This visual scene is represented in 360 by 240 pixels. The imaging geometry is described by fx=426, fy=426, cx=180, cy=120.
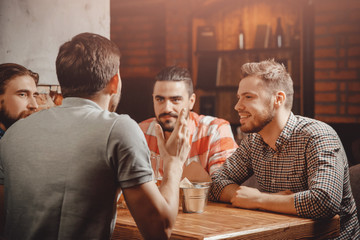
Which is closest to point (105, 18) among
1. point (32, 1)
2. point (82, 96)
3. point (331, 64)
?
point (32, 1)

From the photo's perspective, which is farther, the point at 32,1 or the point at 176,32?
the point at 176,32

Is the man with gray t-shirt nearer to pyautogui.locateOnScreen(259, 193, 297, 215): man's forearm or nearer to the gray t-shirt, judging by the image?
the gray t-shirt

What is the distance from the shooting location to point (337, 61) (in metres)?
4.09

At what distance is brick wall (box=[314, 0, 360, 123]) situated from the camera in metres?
4.02

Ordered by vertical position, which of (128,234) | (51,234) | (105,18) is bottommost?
(128,234)

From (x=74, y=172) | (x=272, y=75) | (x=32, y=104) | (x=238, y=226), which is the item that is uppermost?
(x=272, y=75)

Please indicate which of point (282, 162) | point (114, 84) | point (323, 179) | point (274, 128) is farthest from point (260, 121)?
point (114, 84)

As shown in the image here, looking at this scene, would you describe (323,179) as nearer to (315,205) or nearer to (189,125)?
(315,205)

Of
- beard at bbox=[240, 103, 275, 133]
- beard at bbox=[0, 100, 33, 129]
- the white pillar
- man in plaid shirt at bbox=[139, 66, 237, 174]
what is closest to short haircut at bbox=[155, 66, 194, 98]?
man in plaid shirt at bbox=[139, 66, 237, 174]

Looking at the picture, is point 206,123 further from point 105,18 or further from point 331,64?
point 331,64

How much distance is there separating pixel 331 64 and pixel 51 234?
3.58 m

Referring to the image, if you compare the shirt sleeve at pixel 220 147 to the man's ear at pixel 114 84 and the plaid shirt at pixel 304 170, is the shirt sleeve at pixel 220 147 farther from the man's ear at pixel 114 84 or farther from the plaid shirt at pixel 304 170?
the man's ear at pixel 114 84

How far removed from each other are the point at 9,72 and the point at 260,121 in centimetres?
119

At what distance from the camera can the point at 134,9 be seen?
5578mm
